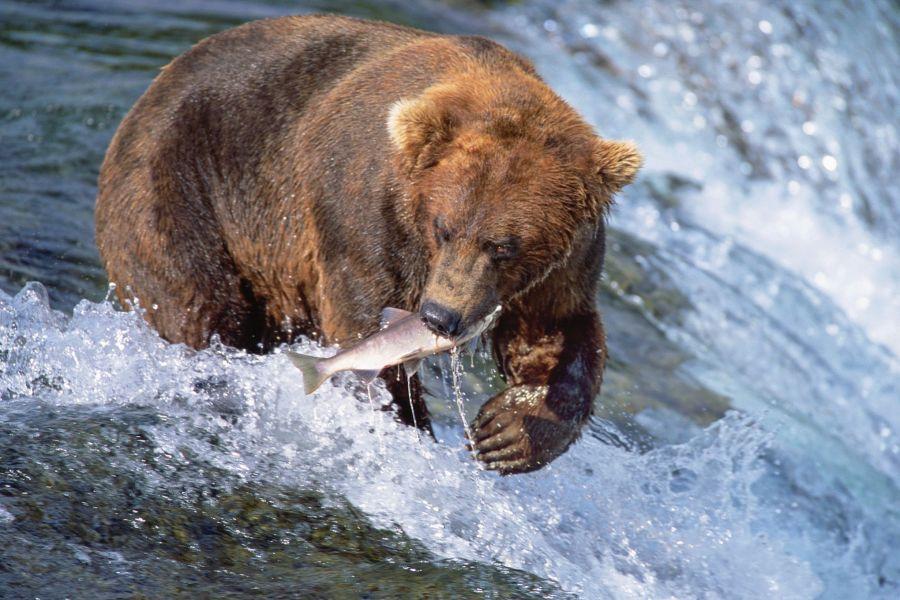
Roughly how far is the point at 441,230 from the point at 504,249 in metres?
0.22

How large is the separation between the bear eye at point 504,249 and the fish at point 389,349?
18 cm

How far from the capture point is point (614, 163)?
430 centimetres

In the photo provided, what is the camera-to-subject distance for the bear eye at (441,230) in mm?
4168

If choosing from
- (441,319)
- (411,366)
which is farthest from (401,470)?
(441,319)

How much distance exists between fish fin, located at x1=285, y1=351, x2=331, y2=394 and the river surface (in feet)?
1.17

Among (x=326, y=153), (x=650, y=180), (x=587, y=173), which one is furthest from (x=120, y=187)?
(x=650, y=180)

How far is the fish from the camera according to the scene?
411cm

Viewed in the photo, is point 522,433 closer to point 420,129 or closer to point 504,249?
point 504,249

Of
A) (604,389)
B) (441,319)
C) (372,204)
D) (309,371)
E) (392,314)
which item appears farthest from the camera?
(604,389)

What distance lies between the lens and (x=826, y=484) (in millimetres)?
6938

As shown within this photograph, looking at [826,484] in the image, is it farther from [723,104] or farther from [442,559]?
[723,104]

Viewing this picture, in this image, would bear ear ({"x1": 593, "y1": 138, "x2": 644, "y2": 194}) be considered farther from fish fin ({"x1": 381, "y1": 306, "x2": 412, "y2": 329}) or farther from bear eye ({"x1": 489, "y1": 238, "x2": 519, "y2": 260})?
fish fin ({"x1": 381, "y1": 306, "x2": 412, "y2": 329})

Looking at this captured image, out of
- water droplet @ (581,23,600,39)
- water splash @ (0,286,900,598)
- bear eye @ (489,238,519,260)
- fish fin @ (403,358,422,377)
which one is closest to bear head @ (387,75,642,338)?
bear eye @ (489,238,519,260)

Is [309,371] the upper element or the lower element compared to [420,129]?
lower
